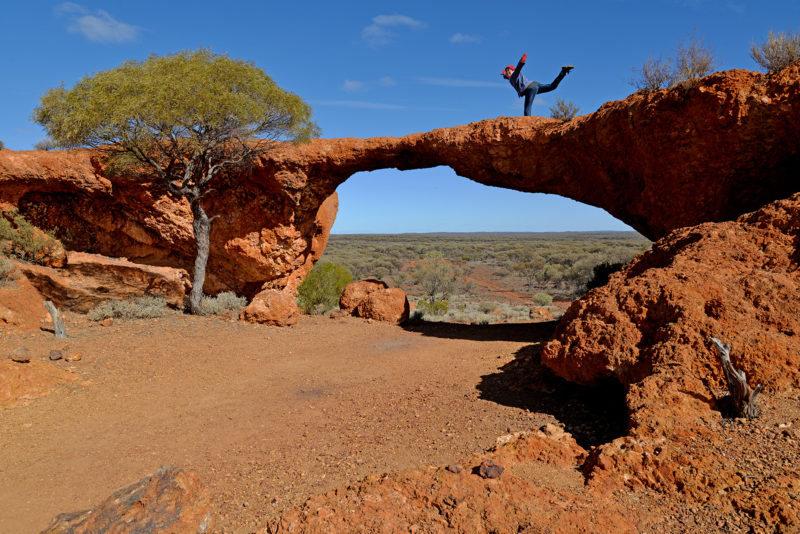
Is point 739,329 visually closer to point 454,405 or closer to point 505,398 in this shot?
point 505,398

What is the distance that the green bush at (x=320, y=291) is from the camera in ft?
46.7

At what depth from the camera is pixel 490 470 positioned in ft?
11.0

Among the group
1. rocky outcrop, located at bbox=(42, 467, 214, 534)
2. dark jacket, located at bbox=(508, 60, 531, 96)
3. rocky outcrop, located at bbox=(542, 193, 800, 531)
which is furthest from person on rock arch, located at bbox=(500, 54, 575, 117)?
rocky outcrop, located at bbox=(42, 467, 214, 534)

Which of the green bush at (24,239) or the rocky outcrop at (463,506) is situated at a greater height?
the green bush at (24,239)

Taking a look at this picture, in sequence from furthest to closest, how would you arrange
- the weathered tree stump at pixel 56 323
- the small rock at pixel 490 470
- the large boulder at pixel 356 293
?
the large boulder at pixel 356 293 < the weathered tree stump at pixel 56 323 < the small rock at pixel 490 470

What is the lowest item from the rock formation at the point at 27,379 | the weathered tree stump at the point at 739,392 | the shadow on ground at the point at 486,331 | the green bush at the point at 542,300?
the green bush at the point at 542,300

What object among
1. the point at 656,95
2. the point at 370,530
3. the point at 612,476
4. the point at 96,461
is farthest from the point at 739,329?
the point at 96,461

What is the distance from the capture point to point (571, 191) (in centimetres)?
1177

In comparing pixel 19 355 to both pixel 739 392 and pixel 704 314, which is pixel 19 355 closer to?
pixel 739 392

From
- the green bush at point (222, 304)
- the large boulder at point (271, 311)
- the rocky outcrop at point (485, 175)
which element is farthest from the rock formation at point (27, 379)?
the rocky outcrop at point (485, 175)

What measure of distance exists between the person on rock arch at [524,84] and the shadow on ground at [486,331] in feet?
18.0

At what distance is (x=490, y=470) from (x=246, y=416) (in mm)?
3869

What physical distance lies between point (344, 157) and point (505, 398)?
30.5 ft

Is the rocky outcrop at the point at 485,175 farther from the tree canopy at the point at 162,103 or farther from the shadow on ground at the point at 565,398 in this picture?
the shadow on ground at the point at 565,398
